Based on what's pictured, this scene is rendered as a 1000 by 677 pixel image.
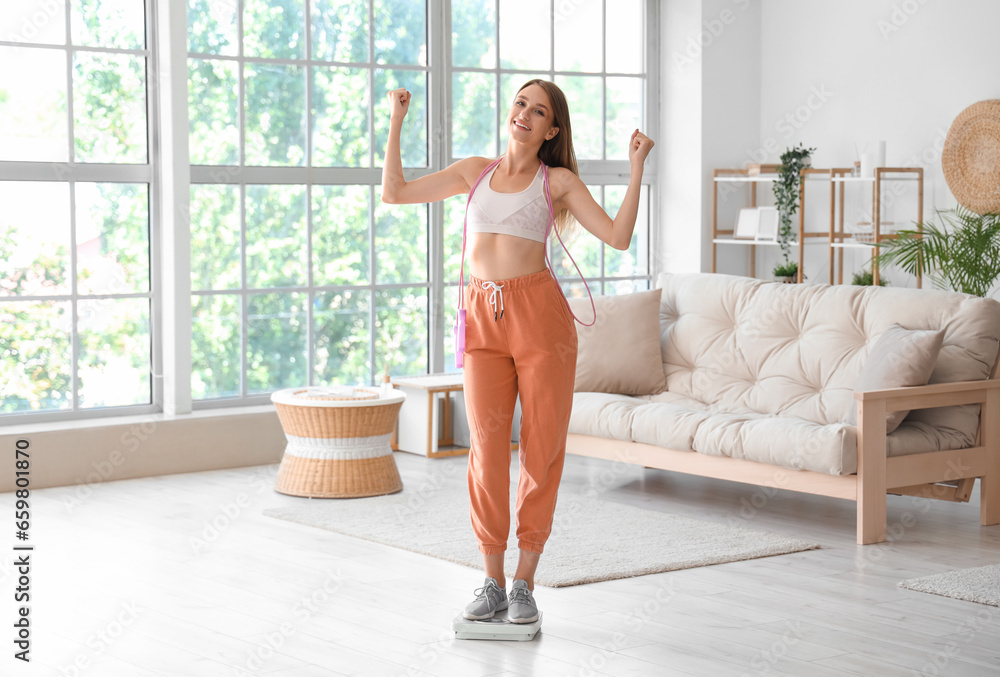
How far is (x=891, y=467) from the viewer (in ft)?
14.2

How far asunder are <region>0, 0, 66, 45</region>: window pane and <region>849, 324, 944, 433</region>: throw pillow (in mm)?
3688

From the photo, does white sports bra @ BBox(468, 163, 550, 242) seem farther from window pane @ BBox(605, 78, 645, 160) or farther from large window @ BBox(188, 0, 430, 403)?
window pane @ BBox(605, 78, 645, 160)

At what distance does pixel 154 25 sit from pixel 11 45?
0.64 metres

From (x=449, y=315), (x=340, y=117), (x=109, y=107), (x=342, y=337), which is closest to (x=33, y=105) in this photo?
(x=109, y=107)

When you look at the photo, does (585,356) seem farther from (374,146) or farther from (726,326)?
(374,146)

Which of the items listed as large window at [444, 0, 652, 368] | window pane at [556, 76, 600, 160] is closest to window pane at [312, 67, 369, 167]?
large window at [444, 0, 652, 368]

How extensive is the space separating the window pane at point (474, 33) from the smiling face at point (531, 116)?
346 centimetres

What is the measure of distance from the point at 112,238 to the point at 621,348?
2341 mm

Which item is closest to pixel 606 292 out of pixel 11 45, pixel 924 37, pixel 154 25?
pixel 924 37

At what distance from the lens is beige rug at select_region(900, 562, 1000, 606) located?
3.55 m

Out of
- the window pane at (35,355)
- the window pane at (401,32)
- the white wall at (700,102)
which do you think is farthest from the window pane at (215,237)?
the white wall at (700,102)

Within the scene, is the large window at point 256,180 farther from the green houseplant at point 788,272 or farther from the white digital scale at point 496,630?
the white digital scale at point 496,630

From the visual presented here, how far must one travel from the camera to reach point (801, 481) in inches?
174

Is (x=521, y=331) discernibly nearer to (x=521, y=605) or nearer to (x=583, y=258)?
(x=521, y=605)
